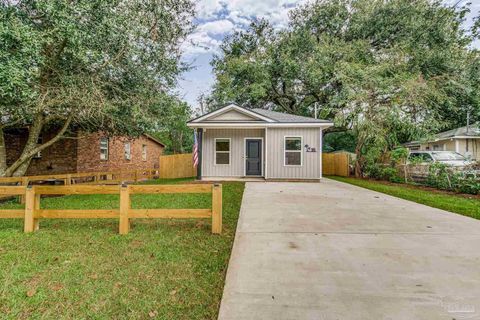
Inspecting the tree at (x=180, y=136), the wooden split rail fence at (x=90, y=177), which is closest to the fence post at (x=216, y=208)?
the wooden split rail fence at (x=90, y=177)

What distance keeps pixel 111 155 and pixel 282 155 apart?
10.3m

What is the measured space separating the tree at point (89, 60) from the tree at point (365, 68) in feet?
33.7

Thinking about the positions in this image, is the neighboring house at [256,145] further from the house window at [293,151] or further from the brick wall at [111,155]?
the brick wall at [111,155]

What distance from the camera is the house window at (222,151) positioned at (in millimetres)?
13438

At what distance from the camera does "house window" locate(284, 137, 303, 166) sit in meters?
12.6

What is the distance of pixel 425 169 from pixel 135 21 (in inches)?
484

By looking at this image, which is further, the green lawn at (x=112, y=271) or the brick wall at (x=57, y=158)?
the brick wall at (x=57, y=158)

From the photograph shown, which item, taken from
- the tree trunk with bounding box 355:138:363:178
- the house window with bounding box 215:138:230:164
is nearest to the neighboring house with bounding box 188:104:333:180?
the house window with bounding box 215:138:230:164

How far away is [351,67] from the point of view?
15.7 meters

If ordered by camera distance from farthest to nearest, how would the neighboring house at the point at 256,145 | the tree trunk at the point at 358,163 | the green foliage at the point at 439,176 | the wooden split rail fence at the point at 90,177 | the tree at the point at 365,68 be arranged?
the tree trunk at the point at 358,163
the tree at the point at 365,68
the neighboring house at the point at 256,145
the green foliage at the point at 439,176
the wooden split rail fence at the point at 90,177

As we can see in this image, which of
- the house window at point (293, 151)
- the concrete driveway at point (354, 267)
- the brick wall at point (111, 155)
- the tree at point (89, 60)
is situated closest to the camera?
the concrete driveway at point (354, 267)

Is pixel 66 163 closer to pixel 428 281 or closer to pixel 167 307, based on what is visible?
pixel 167 307

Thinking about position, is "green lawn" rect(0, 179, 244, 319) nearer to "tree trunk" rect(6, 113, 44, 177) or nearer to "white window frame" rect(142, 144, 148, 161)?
"tree trunk" rect(6, 113, 44, 177)

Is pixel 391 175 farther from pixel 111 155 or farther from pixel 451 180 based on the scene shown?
pixel 111 155
